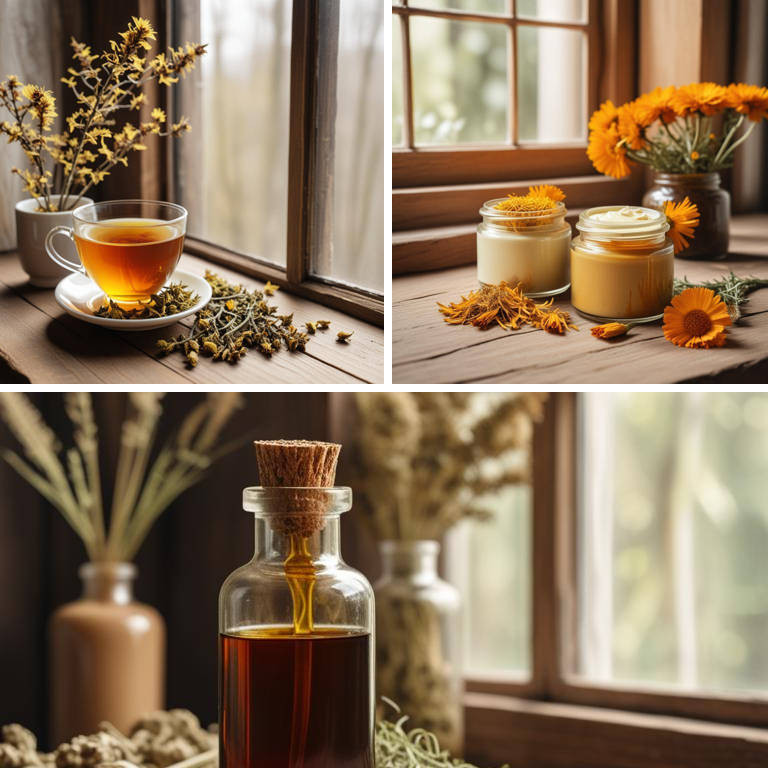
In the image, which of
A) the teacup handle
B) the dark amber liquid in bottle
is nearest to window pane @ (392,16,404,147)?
the teacup handle

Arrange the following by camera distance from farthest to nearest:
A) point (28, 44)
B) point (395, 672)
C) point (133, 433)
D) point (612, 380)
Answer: point (133, 433)
point (395, 672)
point (28, 44)
point (612, 380)

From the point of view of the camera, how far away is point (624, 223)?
2.92 ft

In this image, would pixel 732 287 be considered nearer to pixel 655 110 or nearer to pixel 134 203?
pixel 655 110

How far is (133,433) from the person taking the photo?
125 cm

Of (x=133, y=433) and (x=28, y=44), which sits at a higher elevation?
(x=28, y=44)

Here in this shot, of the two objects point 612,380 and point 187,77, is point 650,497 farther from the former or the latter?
point 187,77

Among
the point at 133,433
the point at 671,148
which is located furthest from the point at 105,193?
the point at 671,148

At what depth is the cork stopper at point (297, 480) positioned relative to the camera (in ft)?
2.35

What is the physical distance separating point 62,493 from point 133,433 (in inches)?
4.9

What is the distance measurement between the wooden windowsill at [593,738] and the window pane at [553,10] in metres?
0.90

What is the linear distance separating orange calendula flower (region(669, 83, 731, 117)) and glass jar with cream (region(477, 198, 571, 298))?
22 centimetres

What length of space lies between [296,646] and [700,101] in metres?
0.75

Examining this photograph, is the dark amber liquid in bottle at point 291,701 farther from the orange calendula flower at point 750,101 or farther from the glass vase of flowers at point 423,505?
the orange calendula flower at point 750,101

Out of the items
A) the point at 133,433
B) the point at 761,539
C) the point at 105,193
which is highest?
the point at 105,193
